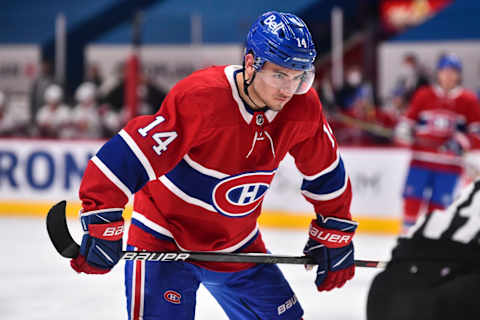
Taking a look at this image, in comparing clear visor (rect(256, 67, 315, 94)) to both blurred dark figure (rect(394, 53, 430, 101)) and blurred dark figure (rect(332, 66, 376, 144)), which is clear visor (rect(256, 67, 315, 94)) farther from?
Result: blurred dark figure (rect(394, 53, 430, 101))

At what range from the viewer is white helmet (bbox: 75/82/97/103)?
6.13 meters

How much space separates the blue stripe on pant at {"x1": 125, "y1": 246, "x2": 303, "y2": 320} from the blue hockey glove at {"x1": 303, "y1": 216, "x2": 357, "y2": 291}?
0.13 metres

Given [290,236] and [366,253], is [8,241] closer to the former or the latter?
[290,236]

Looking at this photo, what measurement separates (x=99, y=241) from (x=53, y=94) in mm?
4718

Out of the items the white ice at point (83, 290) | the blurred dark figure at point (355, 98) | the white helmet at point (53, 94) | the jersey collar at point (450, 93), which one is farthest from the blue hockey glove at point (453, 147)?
the white helmet at point (53, 94)

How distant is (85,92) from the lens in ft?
20.2

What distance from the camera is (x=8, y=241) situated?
15.5ft

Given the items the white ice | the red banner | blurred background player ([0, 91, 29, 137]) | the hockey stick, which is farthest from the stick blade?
the red banner

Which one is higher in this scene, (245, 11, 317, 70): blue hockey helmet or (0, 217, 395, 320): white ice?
(245, 11, 317, 70): blue hockey helmet

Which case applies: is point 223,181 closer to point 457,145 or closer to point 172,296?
point 172,296

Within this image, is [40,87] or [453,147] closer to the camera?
[453,147]

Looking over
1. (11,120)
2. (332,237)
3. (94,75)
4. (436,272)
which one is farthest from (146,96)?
(436,272)

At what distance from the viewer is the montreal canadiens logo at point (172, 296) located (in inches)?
70.6

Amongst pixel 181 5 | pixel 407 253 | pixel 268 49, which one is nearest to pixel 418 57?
pixel 181 5
